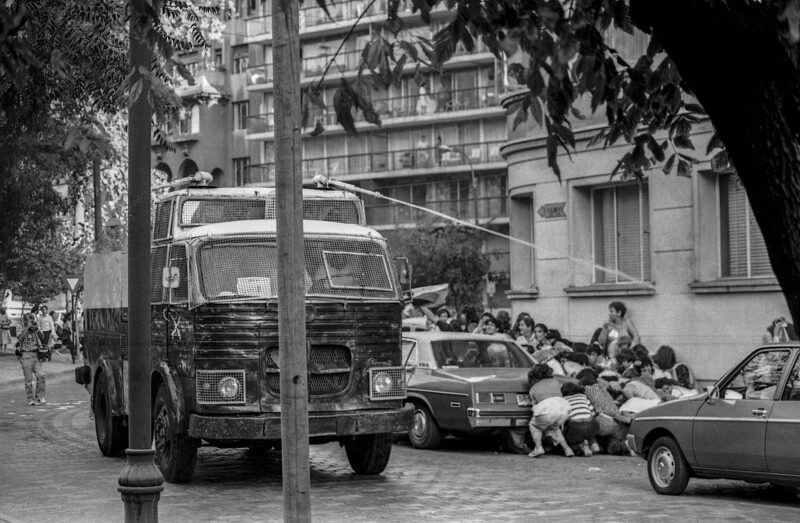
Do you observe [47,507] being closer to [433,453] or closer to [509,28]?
[433,453]

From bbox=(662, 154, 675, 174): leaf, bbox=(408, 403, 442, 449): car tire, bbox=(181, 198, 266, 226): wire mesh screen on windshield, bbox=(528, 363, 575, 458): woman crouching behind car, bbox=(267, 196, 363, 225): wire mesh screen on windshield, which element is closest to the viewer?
bbox=(662, 154, 675, 174): leaf

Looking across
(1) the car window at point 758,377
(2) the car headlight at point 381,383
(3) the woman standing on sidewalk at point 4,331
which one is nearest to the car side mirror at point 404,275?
(2) the car headlight at point 381,383

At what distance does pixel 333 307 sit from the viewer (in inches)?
547

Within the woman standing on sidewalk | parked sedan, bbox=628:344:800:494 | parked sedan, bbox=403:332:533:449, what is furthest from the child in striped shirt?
the woman standing on sidewalk

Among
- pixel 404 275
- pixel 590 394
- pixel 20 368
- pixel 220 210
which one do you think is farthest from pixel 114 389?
pixel 20 368

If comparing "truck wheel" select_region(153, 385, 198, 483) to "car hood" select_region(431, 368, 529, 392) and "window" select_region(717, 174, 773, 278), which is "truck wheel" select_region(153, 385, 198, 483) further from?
"window" select_region(717, 174, 773, 278)

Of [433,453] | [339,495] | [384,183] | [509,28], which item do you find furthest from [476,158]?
[509,28]

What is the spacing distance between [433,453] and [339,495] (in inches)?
176

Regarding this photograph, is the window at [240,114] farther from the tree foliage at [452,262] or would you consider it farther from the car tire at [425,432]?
the car tire at [425,432]

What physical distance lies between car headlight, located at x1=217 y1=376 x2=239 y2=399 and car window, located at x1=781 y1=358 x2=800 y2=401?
17.3ft

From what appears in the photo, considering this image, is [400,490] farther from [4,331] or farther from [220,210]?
[4,331]

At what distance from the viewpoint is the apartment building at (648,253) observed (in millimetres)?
22578

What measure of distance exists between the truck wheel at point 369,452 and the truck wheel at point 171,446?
1.71 m

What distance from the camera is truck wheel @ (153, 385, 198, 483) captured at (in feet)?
45.4
